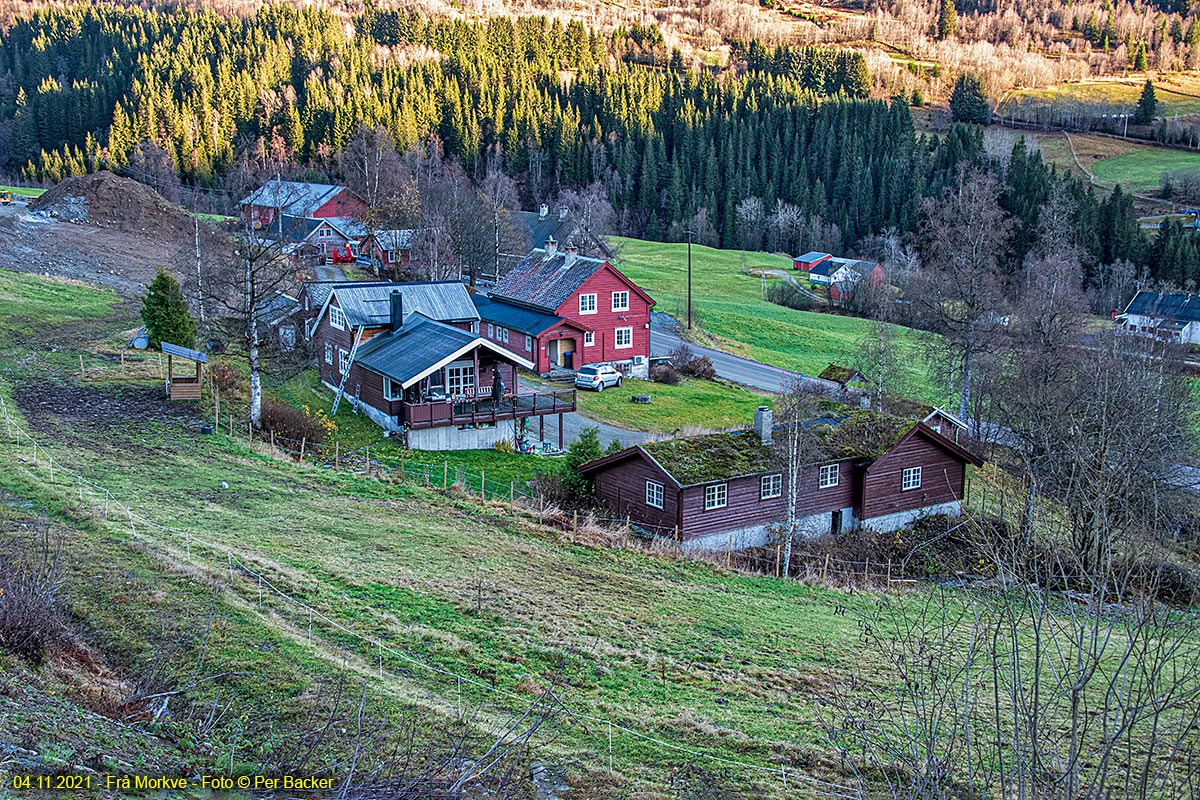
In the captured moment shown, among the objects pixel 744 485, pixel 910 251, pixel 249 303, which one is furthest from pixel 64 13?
pixel 744 485

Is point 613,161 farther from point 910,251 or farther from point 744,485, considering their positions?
point 744,485

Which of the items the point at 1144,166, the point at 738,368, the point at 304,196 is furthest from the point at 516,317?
the point at 1144,166

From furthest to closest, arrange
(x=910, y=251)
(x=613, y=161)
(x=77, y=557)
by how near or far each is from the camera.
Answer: (x=613, y=161)
(x=910, y=251)
(x=77, y=557)

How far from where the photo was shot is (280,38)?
483ft

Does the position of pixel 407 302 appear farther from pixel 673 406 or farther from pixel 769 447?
pixel 769 447

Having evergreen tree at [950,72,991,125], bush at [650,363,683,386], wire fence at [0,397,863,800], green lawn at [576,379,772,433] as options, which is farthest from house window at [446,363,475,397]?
evergreen tree at [950,72,991,125]

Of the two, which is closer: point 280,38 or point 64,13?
point 280,38

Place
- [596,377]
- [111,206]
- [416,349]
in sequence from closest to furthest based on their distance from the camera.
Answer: [416,349] < [596,377] < [111,206]

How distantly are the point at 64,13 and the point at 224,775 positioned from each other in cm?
18657

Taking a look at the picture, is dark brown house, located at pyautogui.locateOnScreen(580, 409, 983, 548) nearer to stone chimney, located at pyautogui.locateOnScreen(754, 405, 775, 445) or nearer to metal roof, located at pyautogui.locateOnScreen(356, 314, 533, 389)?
stone chimney, located at pyautogui.locateOnScreen(754, 405, 775, 445)

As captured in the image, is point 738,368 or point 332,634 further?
point 738,368

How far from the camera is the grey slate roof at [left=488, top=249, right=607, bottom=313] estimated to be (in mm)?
48781

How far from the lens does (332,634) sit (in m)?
14.8

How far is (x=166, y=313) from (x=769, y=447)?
24.2 meters
